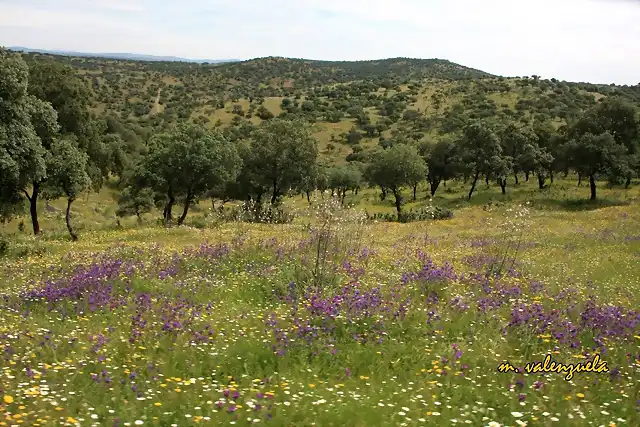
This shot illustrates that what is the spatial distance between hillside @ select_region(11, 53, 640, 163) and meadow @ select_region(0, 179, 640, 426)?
79672 millimetres

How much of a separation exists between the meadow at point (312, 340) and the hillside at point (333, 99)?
7967cm

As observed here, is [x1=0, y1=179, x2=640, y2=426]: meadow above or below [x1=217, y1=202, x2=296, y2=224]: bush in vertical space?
above

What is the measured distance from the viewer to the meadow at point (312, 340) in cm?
542

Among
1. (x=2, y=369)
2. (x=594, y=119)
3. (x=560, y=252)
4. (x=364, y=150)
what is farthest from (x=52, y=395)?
(x=364, y=150)

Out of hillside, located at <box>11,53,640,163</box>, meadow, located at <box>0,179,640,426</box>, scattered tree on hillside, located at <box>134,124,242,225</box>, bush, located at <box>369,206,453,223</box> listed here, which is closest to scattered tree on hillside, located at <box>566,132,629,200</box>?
bush, located at <box>369,206,453,223</box>

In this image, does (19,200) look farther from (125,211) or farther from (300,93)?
(300,93)

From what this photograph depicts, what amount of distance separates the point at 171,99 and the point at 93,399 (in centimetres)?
13460

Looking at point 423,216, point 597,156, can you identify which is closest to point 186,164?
point 423,216

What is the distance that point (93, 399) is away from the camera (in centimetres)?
551

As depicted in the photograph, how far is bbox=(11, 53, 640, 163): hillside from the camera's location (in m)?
103

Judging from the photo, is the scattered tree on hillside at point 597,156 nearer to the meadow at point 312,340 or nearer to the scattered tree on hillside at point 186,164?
the scattered tree on hillside at point 186,164
